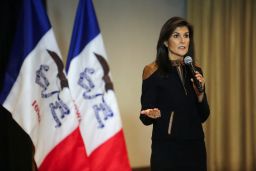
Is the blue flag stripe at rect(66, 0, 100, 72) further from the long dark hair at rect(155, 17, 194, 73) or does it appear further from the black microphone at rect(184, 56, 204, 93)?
the black microphone at rect(184, 56, 204, 93)

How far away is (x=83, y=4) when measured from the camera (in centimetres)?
197

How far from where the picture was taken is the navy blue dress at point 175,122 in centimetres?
204

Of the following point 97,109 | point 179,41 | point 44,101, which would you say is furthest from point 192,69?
point 44,101

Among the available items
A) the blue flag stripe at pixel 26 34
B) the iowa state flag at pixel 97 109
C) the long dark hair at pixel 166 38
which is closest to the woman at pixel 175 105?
the long dark hair at pixel 166 38

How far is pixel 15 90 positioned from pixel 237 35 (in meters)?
2.37

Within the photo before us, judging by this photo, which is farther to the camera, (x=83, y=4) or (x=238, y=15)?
(x=238, y=15)

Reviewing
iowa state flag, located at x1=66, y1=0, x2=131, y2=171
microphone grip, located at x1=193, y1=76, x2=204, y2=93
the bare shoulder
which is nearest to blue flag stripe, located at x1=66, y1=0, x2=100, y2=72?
iowa state flag, located at x1=66, y1=0, x2=131, y2=171

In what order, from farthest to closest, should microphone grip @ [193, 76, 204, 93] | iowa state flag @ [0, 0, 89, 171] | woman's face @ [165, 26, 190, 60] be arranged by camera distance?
woman's face @ [165, 26, 190, 60]
microphone grip @ [193, 76, 204, 93]
iowa state flag @ [0, 0, 89, 171]

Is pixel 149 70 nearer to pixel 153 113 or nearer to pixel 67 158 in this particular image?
pixel 153 113

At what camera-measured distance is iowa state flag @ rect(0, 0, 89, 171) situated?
6.12 feet

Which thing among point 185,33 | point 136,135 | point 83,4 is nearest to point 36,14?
point 83,4

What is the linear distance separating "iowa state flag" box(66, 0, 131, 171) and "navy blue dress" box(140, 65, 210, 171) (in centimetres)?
25

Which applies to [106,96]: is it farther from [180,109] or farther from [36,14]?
[36,14]

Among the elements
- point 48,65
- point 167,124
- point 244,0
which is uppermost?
point 244,0
